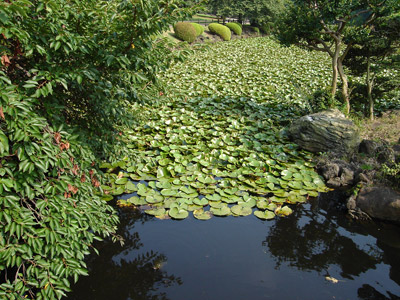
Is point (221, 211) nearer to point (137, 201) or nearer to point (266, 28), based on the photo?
point (137, 201)

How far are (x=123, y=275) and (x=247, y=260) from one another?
4.87 feet

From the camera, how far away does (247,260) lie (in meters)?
3.66

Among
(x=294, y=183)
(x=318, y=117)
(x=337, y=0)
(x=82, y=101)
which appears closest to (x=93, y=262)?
(x=82, y=101)

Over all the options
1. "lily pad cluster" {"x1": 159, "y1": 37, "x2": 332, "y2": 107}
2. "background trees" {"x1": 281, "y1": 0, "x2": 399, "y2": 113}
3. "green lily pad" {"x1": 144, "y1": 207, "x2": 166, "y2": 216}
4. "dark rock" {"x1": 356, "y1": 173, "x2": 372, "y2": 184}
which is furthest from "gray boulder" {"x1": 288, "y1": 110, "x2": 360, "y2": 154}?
"green lily pad" {"x1": 144, "y1": 207, "x2": 166, "y2": 216}

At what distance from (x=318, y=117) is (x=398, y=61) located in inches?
106

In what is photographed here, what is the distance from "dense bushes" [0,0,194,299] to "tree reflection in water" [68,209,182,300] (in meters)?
0.80

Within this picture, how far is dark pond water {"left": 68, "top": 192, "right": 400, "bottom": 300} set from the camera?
325cm

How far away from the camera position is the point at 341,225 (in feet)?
Answer: 14.3

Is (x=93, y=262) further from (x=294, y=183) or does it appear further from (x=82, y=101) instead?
(x=294, y=183)

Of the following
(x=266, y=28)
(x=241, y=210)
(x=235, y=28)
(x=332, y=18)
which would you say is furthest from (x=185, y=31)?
(x=241, y=210)

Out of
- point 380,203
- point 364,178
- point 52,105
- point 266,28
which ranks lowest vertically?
point 380,203

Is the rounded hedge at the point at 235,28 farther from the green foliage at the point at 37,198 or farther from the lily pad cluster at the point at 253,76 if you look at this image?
the green foliage at the point at 37,198

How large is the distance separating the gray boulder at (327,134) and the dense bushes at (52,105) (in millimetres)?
4146

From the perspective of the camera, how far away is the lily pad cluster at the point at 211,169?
4488mm
